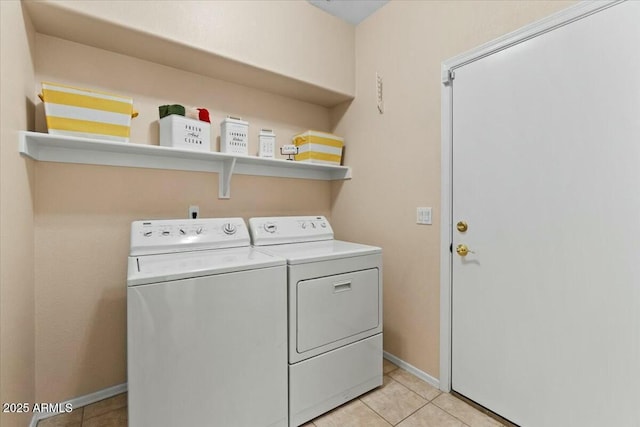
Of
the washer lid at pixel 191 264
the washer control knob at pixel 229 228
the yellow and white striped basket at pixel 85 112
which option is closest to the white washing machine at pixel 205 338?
the washer lid at pixel 191 264

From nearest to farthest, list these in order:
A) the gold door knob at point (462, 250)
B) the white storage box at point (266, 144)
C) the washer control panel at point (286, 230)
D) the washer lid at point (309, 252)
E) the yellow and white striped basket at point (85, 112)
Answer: the yellow and white striped basket at point (85, 112) → the washer lid at point (309, 252) → the gold door knob at point (462, 250) → the washer control panel at point (286, 230) → the white storage box at point (266, 144)

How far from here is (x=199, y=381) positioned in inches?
49.5

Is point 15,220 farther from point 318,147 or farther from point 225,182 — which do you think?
point 318,147

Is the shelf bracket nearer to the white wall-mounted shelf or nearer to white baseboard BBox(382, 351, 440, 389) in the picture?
the white wall-mounted shelf

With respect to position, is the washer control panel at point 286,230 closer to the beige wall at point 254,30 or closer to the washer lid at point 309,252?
the washer lid at point 309,252

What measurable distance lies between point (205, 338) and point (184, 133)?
1.20m

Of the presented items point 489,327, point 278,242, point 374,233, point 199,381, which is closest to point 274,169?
Result: point 278,242

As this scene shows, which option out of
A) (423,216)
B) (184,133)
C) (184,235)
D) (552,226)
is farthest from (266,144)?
(552,226)

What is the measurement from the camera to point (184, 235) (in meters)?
1.72

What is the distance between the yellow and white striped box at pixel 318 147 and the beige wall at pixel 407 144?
16cm

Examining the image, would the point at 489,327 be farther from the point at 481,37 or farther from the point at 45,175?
the point at 45,175

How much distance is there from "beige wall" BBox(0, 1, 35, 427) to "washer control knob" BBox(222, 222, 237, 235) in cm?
93

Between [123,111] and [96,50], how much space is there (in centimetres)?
50

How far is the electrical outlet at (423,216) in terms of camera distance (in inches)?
75.0
